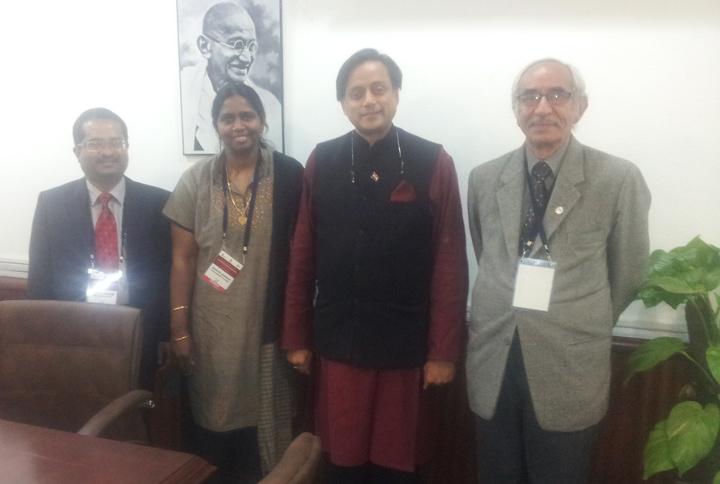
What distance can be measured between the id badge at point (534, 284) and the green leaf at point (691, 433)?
53cm

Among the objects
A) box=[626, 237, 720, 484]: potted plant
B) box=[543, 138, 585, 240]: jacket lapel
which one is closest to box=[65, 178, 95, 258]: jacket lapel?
box=[543, 138, 585, 240]: jacket lapel

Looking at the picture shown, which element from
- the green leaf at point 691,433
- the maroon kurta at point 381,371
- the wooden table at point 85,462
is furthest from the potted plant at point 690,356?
the wooden table at point 85,462

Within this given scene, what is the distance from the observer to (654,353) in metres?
1.70

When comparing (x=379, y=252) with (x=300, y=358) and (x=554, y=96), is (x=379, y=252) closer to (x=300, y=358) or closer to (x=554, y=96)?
(x=300, y=358)

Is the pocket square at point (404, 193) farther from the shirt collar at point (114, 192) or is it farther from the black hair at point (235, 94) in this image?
the shirt collar at point (114, 192)

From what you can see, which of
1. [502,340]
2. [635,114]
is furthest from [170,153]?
[635,114]

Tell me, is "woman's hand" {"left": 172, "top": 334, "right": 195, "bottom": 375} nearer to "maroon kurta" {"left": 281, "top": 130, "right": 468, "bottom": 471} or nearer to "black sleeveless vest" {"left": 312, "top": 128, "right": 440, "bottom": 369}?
"maroon kurta" {"left": 281, "top": 130, "right": 468, "bottom": 471}

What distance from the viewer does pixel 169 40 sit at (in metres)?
2.50

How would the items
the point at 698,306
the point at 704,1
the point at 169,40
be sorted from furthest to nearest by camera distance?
the point at 169,40 → the point at 704,1 → the point at 698,306

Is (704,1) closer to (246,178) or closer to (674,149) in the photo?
(674,149)

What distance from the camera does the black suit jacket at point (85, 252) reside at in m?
2.08

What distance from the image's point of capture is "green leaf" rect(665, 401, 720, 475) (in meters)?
1.52

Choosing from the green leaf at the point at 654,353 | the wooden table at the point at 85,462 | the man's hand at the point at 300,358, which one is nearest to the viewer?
the wooden table at the point at 85,462

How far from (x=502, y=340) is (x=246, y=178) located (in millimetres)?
999
